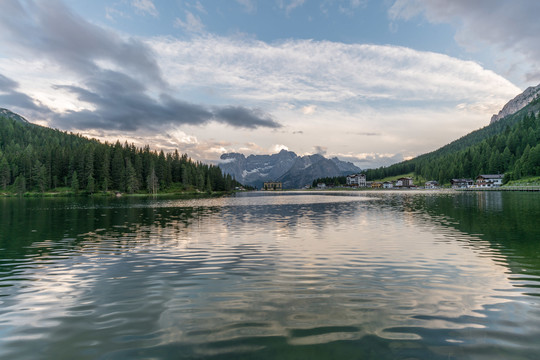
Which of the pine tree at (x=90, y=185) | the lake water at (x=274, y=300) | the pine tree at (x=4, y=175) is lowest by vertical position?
the lake water at (x=274, y=300)

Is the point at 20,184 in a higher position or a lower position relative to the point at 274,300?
higher

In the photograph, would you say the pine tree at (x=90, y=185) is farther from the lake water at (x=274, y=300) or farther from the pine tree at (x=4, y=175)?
the lake water at (x=274, y=300)

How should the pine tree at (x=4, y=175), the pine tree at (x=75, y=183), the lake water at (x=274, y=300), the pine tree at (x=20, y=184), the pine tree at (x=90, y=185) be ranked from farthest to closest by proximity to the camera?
1. the pine tree at (x=4, y=175)
2. the pine tree at (x=75, y=183)
3. the pine tree at (x=90, y=185)
4. the pine tree at (x=20, y=184)
5. the lake water at (x=274, y=300)

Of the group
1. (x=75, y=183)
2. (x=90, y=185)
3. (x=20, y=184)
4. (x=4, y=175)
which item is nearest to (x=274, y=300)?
(x=90, y=185)

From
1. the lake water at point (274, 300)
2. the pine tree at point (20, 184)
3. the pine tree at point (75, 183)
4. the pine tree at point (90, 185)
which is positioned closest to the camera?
the lake water at point (274, 300)

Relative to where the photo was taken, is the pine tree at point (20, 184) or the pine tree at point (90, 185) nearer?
the pine tree at point (20, 184)

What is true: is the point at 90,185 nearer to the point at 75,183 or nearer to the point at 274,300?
the point at 75,183

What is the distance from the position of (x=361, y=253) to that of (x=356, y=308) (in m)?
12.3

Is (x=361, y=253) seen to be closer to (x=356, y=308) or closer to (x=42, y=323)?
(x=356, y=308)

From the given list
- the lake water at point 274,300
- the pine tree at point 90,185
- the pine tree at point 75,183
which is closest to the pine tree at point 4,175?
the pine tree at point 75,183

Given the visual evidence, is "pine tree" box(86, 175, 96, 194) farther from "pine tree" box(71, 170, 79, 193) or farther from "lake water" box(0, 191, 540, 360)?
"lake water" box(0, 191, 540, 360)

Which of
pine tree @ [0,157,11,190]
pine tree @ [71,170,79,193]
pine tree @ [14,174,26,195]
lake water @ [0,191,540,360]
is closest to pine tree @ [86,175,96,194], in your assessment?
pine tree @ [71,170,79,193]

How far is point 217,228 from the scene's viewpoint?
135 ft

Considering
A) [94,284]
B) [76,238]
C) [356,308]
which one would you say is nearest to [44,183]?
[76,238]
